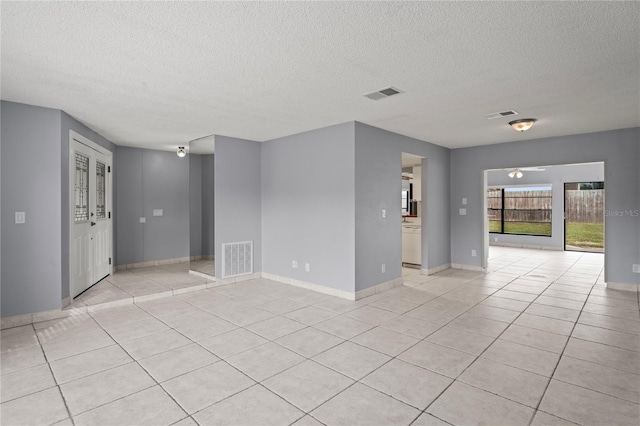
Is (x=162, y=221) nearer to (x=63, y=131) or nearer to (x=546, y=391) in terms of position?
(x=63, y=131)

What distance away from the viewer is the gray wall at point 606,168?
5.21 meters

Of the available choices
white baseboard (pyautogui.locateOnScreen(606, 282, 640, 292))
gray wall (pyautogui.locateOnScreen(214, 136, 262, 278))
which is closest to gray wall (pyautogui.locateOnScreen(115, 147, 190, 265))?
gray wall (pyautogui.locateOnScreen(214, 136, 262, 278))

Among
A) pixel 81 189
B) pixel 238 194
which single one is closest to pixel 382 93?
pixel 238 194

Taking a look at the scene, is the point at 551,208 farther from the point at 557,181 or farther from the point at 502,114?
the point at 502,114

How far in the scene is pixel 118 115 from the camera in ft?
14.4

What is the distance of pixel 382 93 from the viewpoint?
359 cm

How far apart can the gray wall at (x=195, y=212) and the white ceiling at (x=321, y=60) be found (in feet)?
9.85

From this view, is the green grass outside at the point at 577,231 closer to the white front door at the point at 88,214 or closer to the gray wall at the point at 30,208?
the white front door at the point at 88,214

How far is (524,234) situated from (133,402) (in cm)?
1141

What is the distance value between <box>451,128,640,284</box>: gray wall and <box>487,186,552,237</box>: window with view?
492 centimetres

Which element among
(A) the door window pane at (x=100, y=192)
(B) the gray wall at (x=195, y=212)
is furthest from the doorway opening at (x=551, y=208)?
(A) the door window pane at (x=100, y=192)

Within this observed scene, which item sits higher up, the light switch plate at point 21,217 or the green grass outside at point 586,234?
the light switch plate at point 21,217

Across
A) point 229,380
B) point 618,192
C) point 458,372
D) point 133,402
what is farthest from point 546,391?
point 618,192

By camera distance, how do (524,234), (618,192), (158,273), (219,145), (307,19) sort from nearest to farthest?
(307,19)
(618,192)
(219,145)
(158,273)
(524,234)
